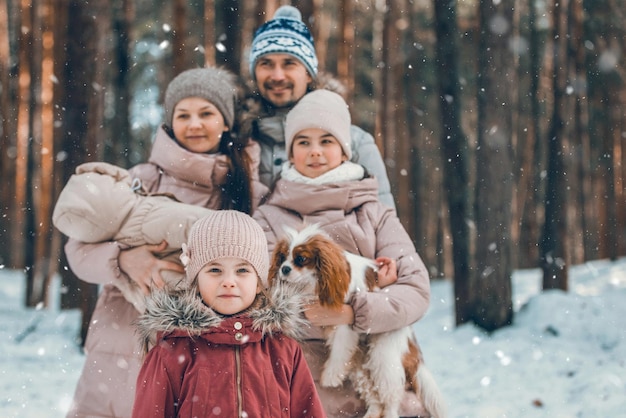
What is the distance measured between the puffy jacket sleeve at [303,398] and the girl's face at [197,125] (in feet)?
5.09

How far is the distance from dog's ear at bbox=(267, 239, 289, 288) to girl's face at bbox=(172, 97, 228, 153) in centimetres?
90

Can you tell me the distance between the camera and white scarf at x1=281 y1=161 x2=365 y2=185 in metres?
3.35

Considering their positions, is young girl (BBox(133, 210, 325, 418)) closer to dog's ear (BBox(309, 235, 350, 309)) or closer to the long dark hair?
dog's ear (BBox(309, 235, 350, 309))

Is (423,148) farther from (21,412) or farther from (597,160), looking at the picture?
(21,412)

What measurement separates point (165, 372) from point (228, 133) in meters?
1.75

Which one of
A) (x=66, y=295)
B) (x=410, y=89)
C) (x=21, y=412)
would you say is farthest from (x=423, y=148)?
(x=21, y=412)

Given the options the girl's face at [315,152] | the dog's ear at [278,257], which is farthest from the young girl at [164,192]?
the dog's ear at [278,257]

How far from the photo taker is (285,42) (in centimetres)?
404

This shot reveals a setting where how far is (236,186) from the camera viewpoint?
3.67m

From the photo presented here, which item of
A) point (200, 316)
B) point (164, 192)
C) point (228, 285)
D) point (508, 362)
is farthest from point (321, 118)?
point (508, 362)

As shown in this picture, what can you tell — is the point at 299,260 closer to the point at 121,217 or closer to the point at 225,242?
the point at 225,242

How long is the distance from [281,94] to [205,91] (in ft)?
1.70

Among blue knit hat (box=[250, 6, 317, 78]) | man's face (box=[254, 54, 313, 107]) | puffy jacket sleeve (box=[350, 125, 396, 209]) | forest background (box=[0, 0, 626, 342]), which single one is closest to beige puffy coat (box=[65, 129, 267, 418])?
man's face (box=[254, 54, 313, 107])

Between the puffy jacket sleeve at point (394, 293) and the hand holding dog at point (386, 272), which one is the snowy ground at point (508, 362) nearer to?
the puffy jacket sleeve at point (394, 293)
